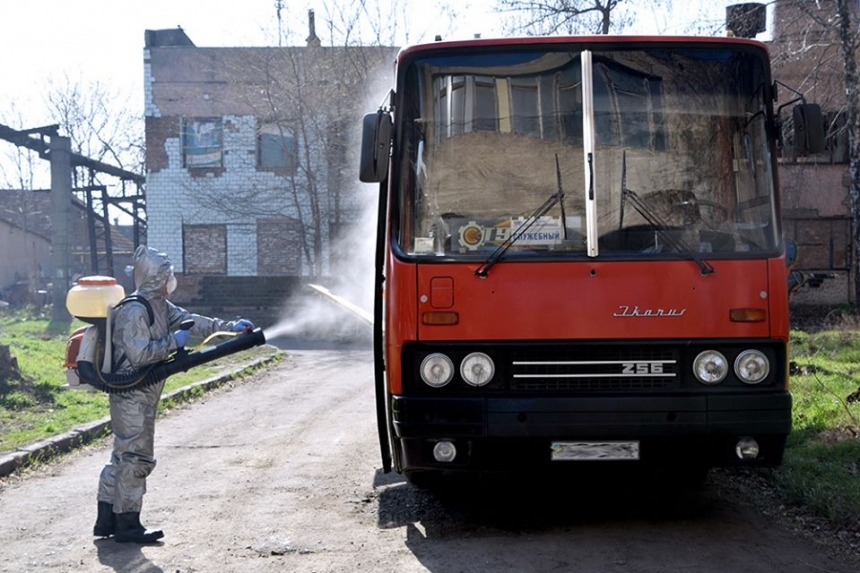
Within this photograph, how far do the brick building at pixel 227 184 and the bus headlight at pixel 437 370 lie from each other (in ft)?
90.3

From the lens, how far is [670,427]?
19.6ft

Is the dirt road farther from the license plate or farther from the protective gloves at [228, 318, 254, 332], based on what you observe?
the protective gloves at [228, 318, 254, 332]

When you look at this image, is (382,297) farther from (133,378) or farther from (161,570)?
(161,570)

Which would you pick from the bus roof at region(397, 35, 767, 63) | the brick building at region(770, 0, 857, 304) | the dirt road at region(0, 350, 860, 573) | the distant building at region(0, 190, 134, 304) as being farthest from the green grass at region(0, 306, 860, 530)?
the distant building at region(0, 190, 134, 304)

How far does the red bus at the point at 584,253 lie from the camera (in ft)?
19.8

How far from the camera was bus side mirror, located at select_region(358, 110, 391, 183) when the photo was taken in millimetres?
6254

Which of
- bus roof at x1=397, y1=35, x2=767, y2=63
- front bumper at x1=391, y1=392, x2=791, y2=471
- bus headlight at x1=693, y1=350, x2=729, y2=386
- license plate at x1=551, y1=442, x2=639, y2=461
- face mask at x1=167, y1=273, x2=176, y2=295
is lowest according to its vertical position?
license plate at x1=551, y1=442, x2=639, y2=461

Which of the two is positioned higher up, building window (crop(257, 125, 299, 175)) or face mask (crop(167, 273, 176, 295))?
building window (crop(257, 125, 299, 175))

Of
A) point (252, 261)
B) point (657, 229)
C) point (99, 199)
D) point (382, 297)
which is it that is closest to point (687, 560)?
point (657, 229)

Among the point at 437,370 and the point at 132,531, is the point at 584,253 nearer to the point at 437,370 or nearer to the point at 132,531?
the point at 437,370

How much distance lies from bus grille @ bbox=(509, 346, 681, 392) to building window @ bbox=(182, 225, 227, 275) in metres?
30.8

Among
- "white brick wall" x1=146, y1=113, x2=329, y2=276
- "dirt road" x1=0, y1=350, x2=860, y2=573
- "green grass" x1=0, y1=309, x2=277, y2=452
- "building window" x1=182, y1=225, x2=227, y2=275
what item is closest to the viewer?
"dirt road" x1=0, y1=350, x2=860, y2=573

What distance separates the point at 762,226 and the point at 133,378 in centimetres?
383

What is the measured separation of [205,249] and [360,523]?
99.4ft
